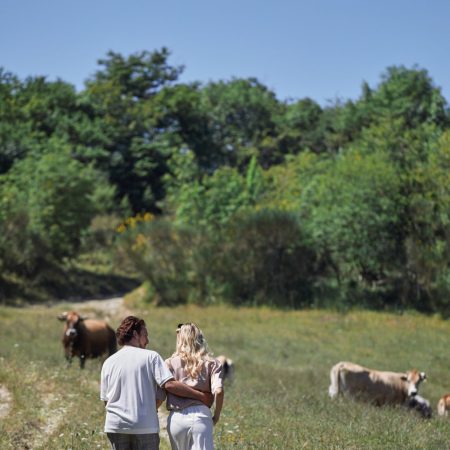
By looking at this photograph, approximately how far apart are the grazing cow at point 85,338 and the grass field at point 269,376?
41 centimetres

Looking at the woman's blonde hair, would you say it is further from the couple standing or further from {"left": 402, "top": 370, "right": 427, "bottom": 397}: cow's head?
{"left": 402, "top": 370, "right": 427, "bottom": 397}: cow's head

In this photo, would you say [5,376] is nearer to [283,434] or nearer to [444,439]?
[283,434]

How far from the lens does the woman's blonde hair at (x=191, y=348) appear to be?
22.1ft

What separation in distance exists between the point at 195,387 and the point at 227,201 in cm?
3625

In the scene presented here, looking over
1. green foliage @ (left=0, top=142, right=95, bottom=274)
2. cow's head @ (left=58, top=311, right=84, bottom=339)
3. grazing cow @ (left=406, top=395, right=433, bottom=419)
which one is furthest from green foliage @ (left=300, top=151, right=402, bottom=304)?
cow's head @ (left=58, top=311, right=84, bottom=339)

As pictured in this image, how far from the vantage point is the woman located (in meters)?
6.56

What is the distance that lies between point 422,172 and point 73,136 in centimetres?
2829

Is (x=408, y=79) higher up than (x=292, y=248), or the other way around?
(x=408, y=79)

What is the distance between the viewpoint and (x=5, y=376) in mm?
12430

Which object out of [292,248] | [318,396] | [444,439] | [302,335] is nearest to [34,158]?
[292,248]

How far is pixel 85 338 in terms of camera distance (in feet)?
58.8

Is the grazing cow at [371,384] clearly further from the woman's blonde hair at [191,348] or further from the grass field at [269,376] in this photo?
the woman's blonde hair at [191,348]

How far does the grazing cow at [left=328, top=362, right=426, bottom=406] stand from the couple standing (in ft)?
34.3

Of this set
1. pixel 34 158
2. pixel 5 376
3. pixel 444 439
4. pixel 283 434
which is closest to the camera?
pixel 283 434
